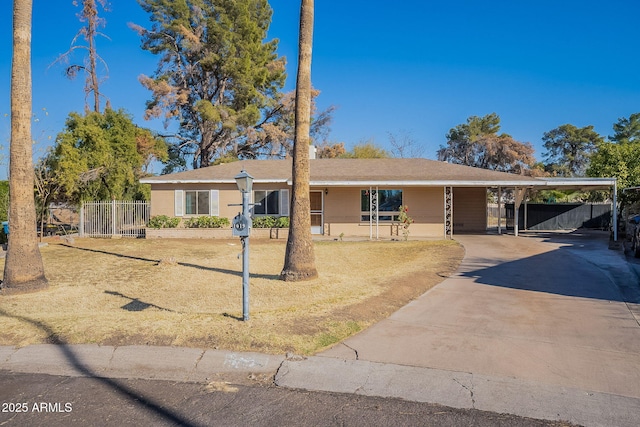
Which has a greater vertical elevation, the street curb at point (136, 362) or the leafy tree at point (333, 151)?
the leafy tree at point (333, 151)

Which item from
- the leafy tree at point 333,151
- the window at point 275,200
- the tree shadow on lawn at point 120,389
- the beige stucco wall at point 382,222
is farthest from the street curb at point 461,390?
the leafy tree at point 333,151

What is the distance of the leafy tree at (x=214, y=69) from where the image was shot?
31.2m

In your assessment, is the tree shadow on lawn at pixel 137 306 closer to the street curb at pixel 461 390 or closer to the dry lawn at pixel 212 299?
the dry lawn at pixel 212 299

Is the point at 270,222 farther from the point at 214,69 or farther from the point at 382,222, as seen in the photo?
the point at 214,69

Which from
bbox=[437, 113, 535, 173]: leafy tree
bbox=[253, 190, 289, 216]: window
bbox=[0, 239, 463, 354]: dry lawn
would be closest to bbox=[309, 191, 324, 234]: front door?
bbox=[253, 190, 289, 216]: window

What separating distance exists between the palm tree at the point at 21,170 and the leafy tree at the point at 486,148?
141ft

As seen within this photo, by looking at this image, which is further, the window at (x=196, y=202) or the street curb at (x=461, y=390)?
the window at (x=196, y=202)

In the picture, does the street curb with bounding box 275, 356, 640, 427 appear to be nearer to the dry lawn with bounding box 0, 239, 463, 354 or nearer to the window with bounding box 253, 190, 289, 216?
the dry lawn with bounding box 0, 239, 463, 354

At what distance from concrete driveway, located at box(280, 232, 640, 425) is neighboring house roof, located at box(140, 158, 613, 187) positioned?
380 inches

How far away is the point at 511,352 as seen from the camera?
5121 millimetres

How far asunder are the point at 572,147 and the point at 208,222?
153 feet

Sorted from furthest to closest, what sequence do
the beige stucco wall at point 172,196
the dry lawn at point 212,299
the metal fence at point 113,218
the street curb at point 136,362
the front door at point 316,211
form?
the metal fence at point 113,218 < the beige stucco wall at point 172,196 < the front door at point 316,211 < the dry lawn at point 212,299 < the street curb at point 136,362

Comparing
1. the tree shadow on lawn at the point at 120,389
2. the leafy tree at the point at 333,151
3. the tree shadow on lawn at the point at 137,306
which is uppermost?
the leafy tree at the point at 333,151

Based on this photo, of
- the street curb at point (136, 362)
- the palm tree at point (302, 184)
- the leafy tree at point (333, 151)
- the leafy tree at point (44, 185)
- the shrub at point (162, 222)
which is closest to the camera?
the street curb at point (136, 362)
